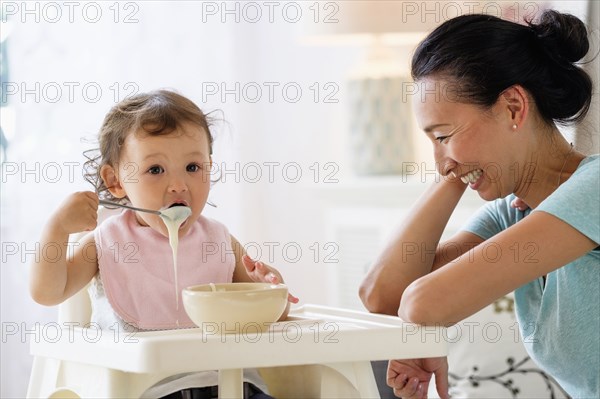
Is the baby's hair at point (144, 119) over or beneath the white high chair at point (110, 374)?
over

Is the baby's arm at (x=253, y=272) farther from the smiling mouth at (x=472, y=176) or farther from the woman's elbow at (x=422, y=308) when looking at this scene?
the smiling mouth at (x=472, y=176)

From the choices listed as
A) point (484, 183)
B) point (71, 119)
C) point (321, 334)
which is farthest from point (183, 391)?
point (71, 119)

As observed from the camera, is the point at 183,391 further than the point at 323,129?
No

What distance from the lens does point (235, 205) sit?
2.98 meters

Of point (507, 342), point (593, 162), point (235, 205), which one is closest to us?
point (593, 162)

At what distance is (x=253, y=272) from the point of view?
52.7 inches

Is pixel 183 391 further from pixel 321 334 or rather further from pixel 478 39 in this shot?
pixel 478 39

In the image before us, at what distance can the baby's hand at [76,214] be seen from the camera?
1.23 meters

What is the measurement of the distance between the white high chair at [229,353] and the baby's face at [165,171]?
0.96ft

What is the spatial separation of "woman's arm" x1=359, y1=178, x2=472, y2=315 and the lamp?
1.21m

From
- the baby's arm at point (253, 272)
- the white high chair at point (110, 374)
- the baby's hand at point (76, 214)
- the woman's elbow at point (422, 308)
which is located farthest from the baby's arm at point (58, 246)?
the woman's elbow at point (422, 308)

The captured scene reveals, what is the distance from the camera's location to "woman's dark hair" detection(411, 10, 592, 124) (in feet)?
4.28

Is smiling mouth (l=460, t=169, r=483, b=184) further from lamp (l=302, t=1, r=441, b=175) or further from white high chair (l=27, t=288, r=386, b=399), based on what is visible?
lamp (l=302, t=1, r=441, b=175)

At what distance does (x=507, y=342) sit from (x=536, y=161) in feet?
2.09
